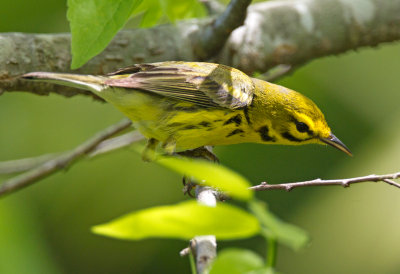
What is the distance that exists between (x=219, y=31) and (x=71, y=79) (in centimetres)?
115

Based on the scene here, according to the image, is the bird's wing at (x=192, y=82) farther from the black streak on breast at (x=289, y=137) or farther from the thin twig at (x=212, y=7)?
the thin twig at (x=212, y=7)

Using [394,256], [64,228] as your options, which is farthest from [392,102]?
[64,228]

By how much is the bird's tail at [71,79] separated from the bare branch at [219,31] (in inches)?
32.5

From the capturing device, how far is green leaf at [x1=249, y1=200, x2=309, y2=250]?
3.37 ft

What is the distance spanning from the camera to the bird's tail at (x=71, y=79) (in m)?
2.50

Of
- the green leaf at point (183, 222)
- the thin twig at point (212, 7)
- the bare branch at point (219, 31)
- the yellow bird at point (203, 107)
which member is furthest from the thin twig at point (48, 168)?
the green leaf at point (183, 222)

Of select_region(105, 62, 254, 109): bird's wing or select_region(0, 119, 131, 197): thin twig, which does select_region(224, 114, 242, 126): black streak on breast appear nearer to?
select_region(105, 62, 254, 109): bird's wing

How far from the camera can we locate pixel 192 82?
313 centimetres

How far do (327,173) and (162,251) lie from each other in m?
1.43

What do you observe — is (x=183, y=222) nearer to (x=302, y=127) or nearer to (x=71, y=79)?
(x=71, y=79)

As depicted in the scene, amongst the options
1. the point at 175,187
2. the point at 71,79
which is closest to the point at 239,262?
the point at 71,79

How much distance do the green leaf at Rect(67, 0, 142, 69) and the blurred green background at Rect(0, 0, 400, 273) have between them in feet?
8.81

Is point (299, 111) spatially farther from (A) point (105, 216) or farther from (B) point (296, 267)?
(A) point (105, 216)

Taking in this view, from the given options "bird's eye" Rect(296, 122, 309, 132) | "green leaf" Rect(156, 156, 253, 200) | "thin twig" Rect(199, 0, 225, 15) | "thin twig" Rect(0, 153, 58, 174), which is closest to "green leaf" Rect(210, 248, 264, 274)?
"green leaf" Rect(156, 156, 253, 200)
